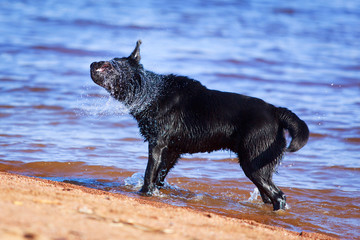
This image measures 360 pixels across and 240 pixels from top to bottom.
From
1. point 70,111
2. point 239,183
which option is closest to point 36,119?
point 70,111

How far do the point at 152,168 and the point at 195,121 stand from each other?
71cm

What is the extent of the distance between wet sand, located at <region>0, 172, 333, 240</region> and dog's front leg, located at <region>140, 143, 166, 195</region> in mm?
1240

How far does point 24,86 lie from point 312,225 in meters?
7.79

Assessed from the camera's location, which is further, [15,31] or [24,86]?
[15,31]

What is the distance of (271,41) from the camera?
18.9 m

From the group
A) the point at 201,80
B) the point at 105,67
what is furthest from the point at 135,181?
the point at 201,80

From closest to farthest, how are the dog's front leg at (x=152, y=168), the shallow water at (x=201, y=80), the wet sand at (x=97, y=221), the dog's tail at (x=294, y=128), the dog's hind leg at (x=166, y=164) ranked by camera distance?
1. the wet sand at (x=97, y=221)
2. the dog's tail at (x=294, y=128)
3. the dog's front leg at (x=152, y=168)
4. the dog's hind leg at (x=166, y=164)
5. the shallow water at (x=201, y=80)

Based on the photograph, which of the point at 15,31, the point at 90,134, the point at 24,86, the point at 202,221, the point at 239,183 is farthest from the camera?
the point at 15,31

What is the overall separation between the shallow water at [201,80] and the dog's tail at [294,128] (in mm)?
840

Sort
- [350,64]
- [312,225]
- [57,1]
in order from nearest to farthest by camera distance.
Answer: [312,225] → [350,64] → [57,1]

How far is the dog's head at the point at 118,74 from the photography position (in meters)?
6.31

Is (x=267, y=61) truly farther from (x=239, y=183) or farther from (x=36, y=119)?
(x=239, y=183)

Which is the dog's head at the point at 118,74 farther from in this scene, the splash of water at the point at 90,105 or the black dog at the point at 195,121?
the splash of water at the point at 90,105

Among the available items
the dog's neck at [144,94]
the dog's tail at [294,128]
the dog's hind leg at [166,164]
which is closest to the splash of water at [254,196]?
the dog's hind leg at [166,164]
